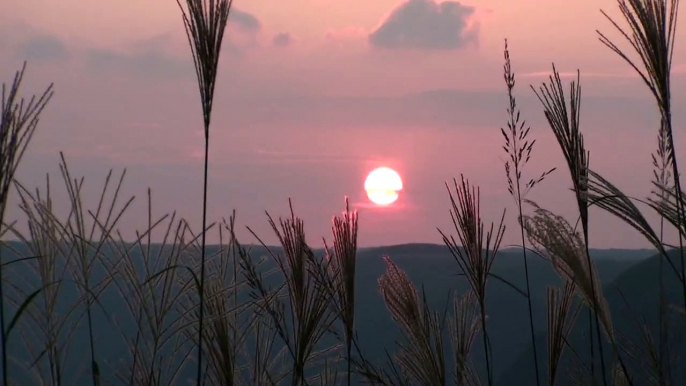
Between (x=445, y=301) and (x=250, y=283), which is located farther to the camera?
(x=445, y=301)

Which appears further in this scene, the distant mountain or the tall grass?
the distant mountain

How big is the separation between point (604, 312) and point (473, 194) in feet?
2.96

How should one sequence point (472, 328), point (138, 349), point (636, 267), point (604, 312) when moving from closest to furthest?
1. point (604, 312)
2. point (138, 349)
3. point (472, 328)
4. point (636, 267)

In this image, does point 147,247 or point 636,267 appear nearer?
point 147,247

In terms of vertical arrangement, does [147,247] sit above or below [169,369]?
above

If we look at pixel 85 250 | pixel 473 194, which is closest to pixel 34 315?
pixel 85 250

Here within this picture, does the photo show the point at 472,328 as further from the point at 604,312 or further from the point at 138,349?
the point at 138,349

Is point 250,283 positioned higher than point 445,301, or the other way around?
point 250,283

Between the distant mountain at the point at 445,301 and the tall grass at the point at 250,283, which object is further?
the distant mountain at the point at 445,301

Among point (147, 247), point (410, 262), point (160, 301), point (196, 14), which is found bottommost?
point (410, 262)

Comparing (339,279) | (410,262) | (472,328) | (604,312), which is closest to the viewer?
(604,312)

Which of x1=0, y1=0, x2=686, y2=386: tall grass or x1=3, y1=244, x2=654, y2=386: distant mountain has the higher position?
x1=0, y1=0, x2=686, y2=386: tall grass

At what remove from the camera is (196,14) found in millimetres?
2035

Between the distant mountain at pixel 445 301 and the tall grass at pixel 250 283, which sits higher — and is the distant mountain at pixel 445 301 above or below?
below
